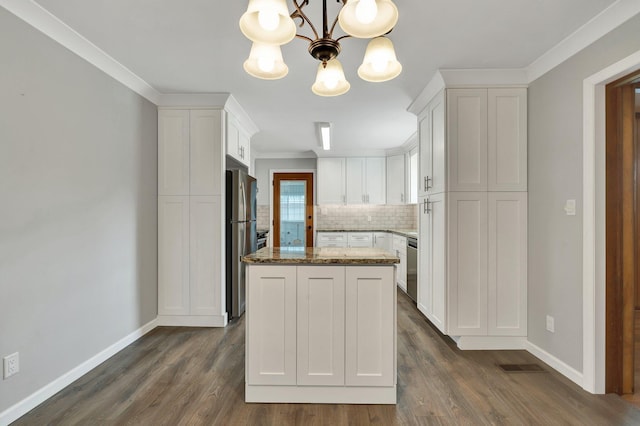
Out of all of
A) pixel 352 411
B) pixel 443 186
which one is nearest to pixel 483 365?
pixel 352 411

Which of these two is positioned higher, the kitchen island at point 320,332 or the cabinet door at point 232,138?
the cabinet door at point 232,138

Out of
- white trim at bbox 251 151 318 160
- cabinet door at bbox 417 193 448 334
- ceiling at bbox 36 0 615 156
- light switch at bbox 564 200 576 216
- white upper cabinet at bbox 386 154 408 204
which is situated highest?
ceiling at bbox 36 0 615 156

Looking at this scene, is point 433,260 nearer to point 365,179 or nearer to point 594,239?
point 594,239

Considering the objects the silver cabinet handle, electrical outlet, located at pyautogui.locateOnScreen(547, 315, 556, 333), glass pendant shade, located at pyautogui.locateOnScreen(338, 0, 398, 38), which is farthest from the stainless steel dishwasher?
glass pendant shade, located at pyautogui.locateOnScreen(338, 0, 398, 38)

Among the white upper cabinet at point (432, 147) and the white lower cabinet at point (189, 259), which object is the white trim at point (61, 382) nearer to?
the white lower cabinet at point (189, 259)

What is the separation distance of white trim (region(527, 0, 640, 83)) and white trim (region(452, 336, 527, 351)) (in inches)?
90.0

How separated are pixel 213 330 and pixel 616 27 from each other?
13.1 ft

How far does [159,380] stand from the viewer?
7.41 ft

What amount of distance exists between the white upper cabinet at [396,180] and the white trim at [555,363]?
3.41 metres

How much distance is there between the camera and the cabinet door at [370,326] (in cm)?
193

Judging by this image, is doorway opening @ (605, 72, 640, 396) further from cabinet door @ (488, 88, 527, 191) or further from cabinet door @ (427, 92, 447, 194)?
cabinet door @ (427, 92, 447, 194)

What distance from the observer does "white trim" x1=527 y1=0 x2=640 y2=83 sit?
186cm

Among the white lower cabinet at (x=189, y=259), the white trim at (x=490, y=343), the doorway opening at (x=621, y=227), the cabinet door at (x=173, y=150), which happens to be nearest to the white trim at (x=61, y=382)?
the white lower cabinet at (x=189, y=259)

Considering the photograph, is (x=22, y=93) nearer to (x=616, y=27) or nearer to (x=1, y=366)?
(x=1, y=366)
